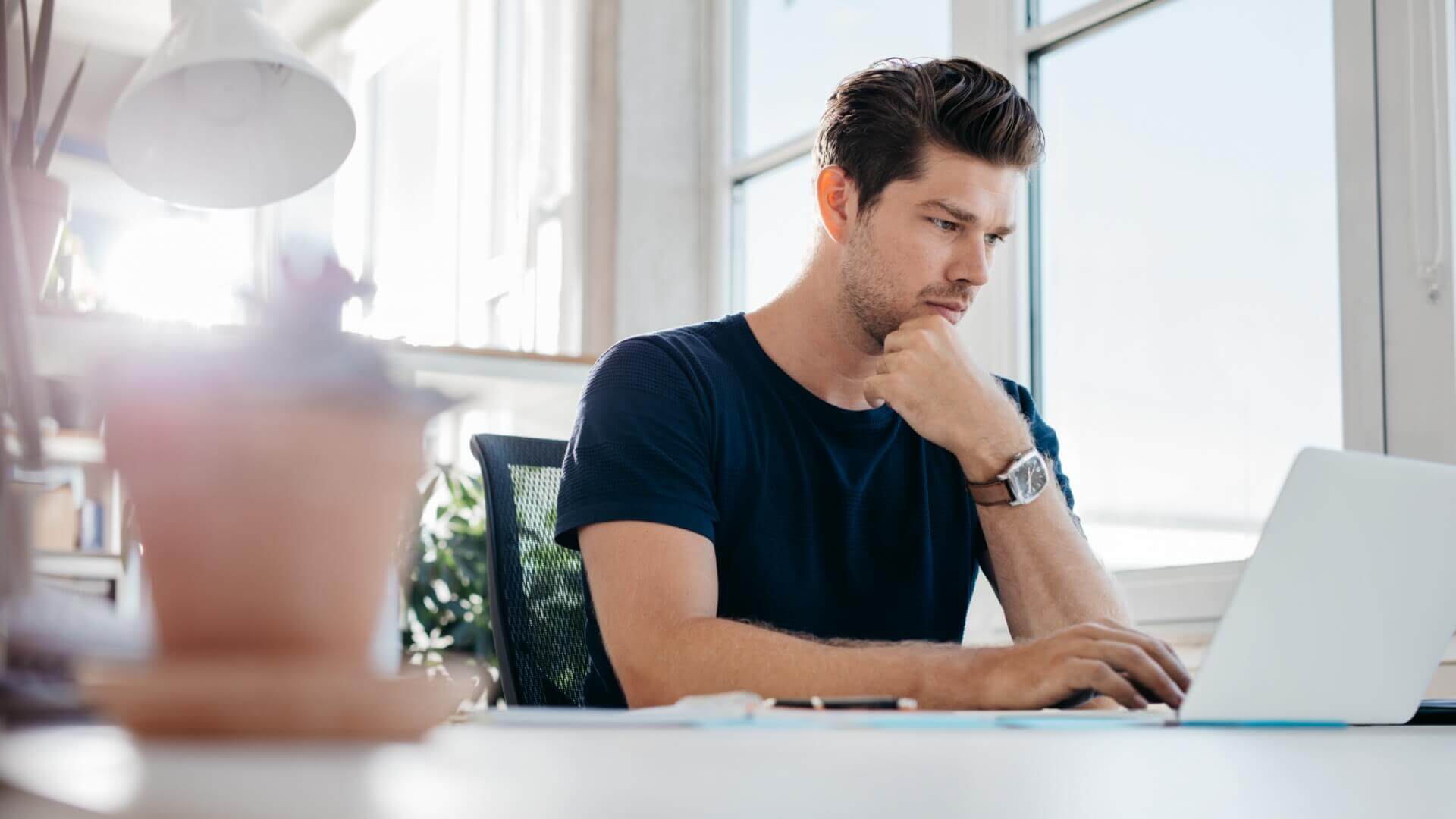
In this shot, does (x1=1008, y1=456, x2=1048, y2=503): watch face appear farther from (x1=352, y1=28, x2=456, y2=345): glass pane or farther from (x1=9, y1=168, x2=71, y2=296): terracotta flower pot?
(x1=352, y1=28, x2=456, y2=345): glass pane

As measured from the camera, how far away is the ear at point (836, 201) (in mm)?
1840

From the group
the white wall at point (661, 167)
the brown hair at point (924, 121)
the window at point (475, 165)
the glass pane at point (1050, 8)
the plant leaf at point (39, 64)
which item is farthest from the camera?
the window at point (475, 165)

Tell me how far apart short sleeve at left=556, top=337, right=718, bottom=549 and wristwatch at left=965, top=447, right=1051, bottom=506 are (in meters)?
0.32

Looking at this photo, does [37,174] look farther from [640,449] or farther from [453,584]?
[453,584]

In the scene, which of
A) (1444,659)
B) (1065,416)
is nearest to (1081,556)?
(1444,659)

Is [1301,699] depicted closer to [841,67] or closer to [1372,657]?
[1372,657]

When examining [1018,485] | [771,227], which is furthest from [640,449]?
[771,227]

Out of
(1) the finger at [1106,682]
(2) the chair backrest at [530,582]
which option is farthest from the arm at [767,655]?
(2) the chair backrest at [530,582]

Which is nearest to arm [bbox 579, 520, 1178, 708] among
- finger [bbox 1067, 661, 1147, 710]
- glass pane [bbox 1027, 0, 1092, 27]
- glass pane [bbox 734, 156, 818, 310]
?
finger [bbox 1067, 661, 1147, 710]

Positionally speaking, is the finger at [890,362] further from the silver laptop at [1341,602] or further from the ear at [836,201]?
the silver laptop at [1341,602]

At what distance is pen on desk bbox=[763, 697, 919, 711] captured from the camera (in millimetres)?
764

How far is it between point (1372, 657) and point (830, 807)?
749mm

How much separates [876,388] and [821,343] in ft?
0.48

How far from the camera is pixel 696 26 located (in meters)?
3.87
